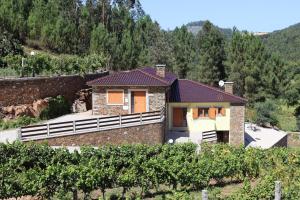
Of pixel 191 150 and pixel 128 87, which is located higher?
pixel 128 87

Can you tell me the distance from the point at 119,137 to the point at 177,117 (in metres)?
6.48

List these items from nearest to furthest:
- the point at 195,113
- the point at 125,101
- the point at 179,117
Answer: the point at 125,101
the point at 195,113
the point at 179,117

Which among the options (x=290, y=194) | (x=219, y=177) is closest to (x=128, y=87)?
(x=219, y=177)

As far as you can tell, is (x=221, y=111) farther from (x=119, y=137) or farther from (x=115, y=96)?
(x=119, y=137)

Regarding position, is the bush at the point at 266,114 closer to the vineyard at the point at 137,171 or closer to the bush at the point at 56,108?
the bush at the point at 56,108

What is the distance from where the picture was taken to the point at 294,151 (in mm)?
20422

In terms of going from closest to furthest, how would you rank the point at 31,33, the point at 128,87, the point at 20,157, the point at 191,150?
the point at 20,157 < the point at 191,150 < the point at 128,87 < the point at 31,33

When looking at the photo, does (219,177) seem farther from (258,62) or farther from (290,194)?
(258,62)

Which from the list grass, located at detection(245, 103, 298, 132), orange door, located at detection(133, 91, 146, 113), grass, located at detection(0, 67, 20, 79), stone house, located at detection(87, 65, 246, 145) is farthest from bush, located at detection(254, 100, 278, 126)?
grass, located at detection(0, 67, 20, 79)

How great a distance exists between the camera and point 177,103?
2919 cm

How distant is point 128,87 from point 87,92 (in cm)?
680

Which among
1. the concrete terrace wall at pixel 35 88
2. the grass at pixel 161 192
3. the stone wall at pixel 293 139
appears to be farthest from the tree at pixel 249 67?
the grass at pixel 161 192

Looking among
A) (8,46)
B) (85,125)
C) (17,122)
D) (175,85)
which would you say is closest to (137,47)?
(8,46)

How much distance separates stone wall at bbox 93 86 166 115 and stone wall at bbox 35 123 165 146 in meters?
1.72
